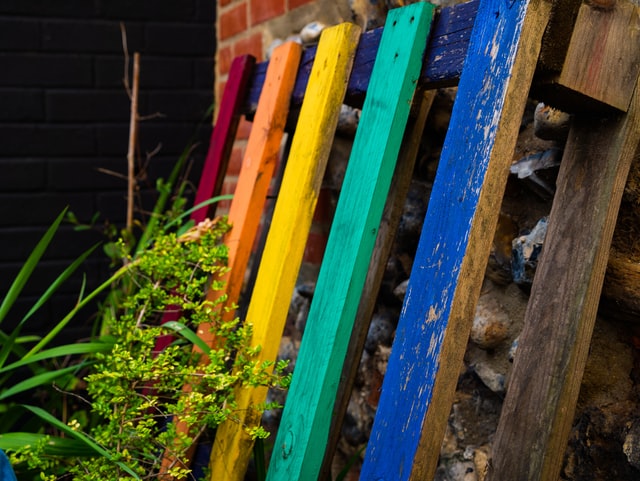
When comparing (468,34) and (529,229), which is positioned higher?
(468,34)

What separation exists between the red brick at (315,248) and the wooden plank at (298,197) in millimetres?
411

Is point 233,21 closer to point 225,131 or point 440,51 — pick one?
point 225,131

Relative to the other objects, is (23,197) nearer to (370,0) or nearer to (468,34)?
(370,0)

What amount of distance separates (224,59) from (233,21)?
173 mm

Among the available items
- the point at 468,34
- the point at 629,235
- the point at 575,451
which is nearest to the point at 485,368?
the point at 575,451

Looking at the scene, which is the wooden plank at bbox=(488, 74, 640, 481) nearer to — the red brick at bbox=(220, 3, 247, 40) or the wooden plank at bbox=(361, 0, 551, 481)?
the wooden plank at bbox=(361, 0, 551, 481)

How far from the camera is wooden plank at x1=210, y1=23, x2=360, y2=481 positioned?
4.63ft

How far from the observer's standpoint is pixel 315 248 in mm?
1938

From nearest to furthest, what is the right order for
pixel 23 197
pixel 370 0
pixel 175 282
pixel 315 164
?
pixel 315 164 → pixel 175 282 → pixel 370 0 → pixel 23 197

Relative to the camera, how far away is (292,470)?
1.21 m

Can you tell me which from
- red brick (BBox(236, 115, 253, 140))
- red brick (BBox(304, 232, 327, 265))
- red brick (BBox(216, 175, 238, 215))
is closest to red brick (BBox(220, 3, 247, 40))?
red brick (BBox(236, 115, 253, 140))

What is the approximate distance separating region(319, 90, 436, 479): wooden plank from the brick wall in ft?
1.28

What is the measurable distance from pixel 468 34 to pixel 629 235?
44 centimetres

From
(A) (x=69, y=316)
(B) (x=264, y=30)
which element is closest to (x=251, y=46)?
(B) (x=264, y=30)
